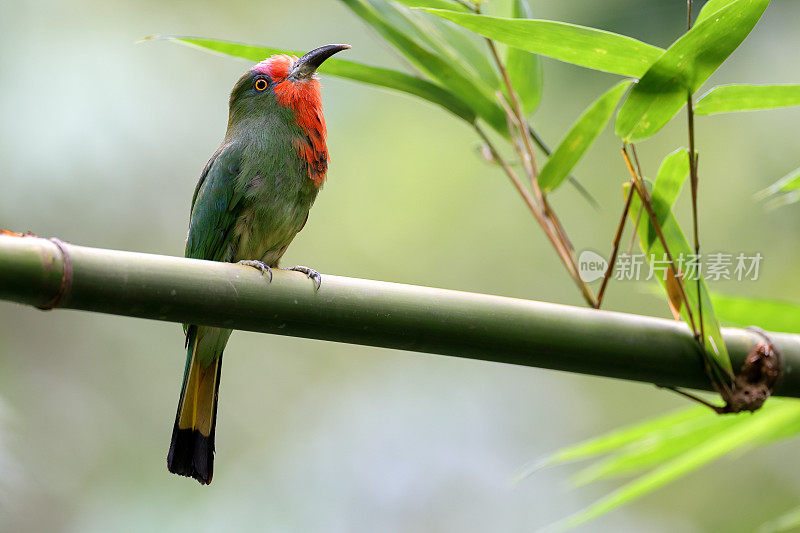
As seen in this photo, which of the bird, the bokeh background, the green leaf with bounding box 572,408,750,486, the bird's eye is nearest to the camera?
the green leaf with bounding box 572,408,750,486

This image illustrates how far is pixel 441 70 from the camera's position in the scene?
1598 millimetres

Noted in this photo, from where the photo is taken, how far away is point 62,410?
415 cm

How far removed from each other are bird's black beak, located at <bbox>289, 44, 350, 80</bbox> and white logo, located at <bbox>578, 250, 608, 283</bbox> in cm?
64

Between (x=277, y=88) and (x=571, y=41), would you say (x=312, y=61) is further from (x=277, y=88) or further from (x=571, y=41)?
(x=571, y=41)

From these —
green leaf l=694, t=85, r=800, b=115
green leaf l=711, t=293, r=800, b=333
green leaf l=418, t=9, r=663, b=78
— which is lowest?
green leaf l=711, t=293, r=800, b=333

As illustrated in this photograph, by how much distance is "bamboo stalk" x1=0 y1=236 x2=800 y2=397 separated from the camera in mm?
978

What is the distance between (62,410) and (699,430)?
132 inches

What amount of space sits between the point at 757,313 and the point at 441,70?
76 centimetres

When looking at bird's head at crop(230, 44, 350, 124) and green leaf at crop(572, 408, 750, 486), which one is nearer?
green leaf at crop(572, 408, 750, 486)

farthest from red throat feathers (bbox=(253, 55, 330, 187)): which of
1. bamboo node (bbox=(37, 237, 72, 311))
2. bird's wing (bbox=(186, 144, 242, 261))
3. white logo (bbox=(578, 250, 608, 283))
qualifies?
bamboo node (bbox=(37, 237, 72, 311))

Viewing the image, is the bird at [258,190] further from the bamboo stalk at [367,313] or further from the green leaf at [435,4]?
the bamboo stalk at [367,313]

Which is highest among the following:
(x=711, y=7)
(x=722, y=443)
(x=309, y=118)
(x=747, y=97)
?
(x=309, y=118)

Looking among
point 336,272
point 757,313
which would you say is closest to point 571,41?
point 757,313

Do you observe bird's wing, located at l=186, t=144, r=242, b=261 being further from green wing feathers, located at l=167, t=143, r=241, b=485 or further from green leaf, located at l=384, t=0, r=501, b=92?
green leaf, located at l=384, t=0, r=501, b=92
